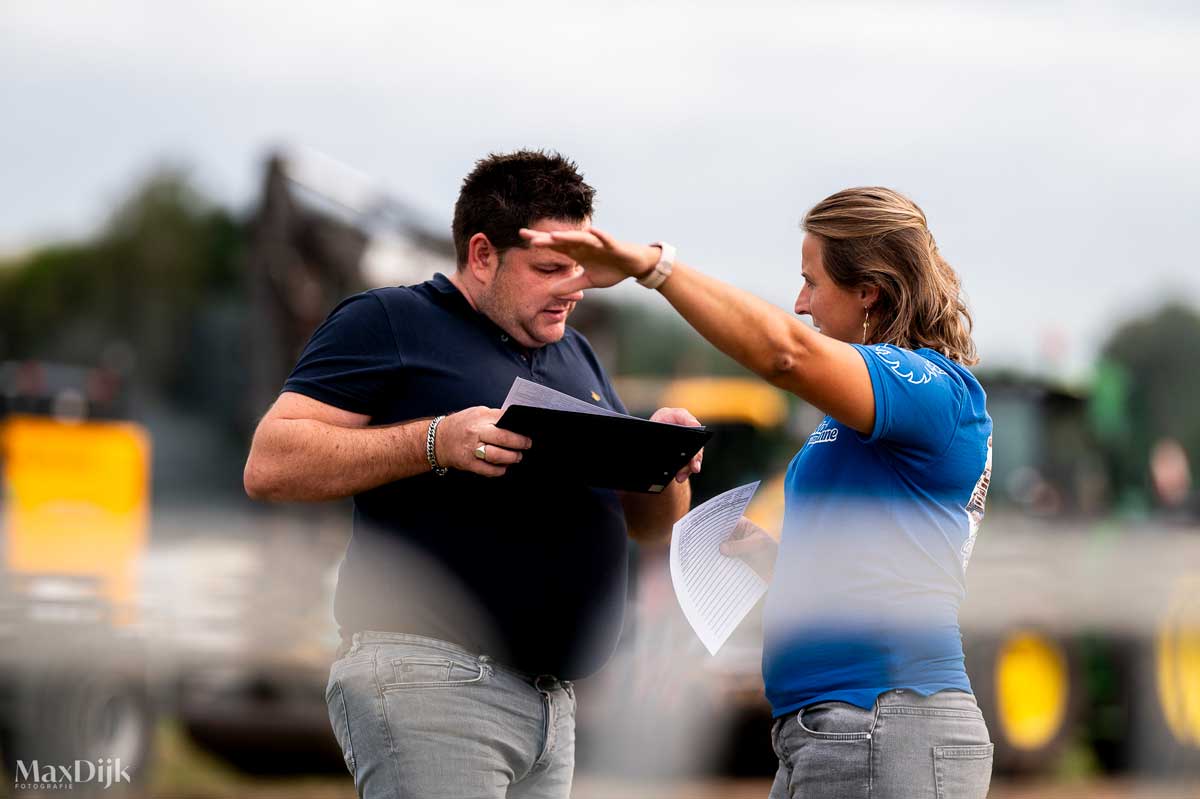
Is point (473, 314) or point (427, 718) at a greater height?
point (473, 314)

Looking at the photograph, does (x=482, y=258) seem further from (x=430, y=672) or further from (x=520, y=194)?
(x=430, y=672)

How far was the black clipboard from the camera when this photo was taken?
2.01 metres

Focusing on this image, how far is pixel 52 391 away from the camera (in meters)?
5.74

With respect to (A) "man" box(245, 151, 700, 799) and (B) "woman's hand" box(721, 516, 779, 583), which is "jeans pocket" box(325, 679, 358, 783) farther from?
(B) "woman's hand" box(721, 516, 779, 583)

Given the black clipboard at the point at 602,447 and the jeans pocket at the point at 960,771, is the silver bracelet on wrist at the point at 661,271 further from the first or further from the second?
the jeans pocket at the point at 960,771

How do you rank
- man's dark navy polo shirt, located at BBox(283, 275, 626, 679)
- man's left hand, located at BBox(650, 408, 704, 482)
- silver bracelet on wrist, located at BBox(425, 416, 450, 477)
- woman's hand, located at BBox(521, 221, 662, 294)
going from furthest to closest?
1. man's left hand, located at BBox(650, 408, 704, 482)
2. man's dark navy polo shirt, located at BBox(283, 275, 626, 679)
3. silver bracelet on wrist, located at BBox(425, 416, 450, 477)
4. woman's hand, located at BBox(521, 221, 662, 294)

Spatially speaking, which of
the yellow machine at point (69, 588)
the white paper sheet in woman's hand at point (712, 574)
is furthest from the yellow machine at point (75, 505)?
the white paper sheet in woman's hand at point (712, 574)

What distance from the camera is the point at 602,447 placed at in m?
2.09

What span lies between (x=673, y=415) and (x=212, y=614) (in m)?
4.11

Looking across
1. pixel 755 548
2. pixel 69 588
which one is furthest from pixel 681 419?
pixel 69 588

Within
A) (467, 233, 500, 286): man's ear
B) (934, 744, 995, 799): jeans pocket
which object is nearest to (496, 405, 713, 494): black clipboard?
(467, 233, 500, 286): man's ear

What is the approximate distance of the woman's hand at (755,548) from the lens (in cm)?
234

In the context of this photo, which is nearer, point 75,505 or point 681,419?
point 681,419

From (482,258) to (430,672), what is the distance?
2.24 ft
